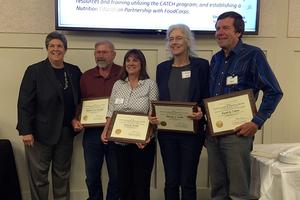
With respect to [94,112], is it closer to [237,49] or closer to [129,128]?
[129,128]

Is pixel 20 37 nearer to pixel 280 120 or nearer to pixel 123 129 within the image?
pixel 123 129

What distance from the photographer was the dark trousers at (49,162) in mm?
2760

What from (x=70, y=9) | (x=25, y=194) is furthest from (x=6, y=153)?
(x=70, y=9)

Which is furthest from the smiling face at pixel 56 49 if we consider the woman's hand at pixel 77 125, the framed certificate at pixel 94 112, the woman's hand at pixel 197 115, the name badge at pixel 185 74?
the woman's hand at pixel 197 115

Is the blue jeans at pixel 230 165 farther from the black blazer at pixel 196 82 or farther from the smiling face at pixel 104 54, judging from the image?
the smiling face at pixel 104 54

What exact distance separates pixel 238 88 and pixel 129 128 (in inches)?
31.3

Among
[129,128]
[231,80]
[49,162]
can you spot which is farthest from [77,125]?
[231,80]

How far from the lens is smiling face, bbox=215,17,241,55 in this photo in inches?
86.9

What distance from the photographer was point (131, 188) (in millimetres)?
2562

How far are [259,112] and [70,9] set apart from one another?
183 centimetres

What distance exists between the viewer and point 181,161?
94.1 inches

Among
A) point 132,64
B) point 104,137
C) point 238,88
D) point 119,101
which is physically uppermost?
point 132,64

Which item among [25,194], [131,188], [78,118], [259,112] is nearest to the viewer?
[259,112]

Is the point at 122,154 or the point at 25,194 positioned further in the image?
the point at 25,194
